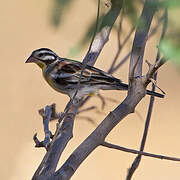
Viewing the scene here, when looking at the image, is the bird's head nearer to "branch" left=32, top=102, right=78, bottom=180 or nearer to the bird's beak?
the bird's beak

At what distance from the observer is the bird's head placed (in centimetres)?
404

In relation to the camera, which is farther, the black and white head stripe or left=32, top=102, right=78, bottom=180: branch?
the black and white head stripe

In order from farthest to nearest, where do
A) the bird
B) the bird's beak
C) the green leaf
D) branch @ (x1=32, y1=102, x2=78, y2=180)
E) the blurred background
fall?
the blurred background, the bird's beak, the bird, branch @ (x1=32, y1=102, x2=78, y2=180), the green leaf

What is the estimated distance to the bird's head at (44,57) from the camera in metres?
4.04

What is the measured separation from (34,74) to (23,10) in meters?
1.03

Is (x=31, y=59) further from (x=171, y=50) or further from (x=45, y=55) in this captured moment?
(x=171, y=50)

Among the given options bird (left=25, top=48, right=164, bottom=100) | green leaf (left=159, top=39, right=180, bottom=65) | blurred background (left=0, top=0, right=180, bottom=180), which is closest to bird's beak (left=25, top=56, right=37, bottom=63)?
bird (left=25, top=48, right=164, bottom=100)

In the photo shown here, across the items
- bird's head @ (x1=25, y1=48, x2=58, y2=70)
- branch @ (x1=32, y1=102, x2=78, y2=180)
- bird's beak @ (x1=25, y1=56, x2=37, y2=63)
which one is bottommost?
branch @ (x1=32, y1=102, x2=78, y2=180)

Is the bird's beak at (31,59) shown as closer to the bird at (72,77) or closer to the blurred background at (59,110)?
the bird at (72,77)

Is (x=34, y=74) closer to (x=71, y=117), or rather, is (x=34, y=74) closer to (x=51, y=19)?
(x=71, y=117)

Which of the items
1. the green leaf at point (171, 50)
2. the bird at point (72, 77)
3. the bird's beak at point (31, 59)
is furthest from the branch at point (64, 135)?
the bird's beak at point (31, 59)

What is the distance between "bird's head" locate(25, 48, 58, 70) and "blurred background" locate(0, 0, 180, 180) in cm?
150

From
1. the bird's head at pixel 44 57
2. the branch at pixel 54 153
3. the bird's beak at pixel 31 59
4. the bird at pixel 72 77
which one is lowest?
the branch at pixel 54 153

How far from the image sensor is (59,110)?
661 centimetres
